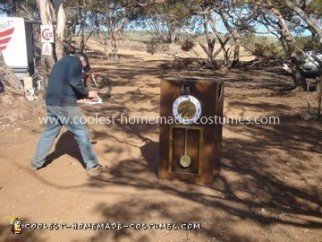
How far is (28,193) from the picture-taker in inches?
192

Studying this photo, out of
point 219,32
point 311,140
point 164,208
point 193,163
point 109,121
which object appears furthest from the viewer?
point 219,32

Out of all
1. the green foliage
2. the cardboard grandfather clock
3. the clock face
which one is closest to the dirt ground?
the cardboard grandfather clock

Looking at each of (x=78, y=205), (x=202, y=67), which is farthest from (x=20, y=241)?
(x=202, y=67)

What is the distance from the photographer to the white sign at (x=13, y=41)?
12.6 metres

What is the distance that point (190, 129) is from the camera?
16.6 feet

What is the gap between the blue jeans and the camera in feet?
17.4

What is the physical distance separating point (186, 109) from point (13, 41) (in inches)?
370

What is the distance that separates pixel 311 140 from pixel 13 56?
944 cm

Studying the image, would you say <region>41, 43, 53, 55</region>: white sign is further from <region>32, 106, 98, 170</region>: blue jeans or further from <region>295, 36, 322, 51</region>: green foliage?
<region>295, 36, 322, 51</region>: green foliage

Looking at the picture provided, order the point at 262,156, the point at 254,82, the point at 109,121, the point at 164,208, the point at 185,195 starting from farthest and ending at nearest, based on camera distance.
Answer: the point at 254,82 < the point at 109,121 < the point at 262,156 < the point at 185,195 < the point at 164,208

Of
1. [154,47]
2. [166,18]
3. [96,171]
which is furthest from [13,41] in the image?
[154,47]

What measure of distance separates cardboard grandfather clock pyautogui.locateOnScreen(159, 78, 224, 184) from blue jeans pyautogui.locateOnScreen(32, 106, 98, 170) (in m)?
0.99

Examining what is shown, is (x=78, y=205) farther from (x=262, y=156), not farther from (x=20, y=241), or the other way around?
(x=262, y=156)

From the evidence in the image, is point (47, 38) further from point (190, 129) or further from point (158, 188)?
point (158, 188)
